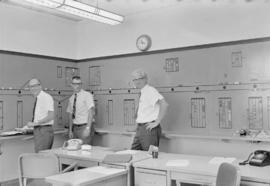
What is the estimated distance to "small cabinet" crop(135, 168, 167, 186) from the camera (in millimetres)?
3078

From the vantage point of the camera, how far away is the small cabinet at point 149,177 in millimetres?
3078

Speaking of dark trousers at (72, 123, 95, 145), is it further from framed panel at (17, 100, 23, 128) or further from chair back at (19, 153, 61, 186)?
chair back at (19, 153, 61, 186)

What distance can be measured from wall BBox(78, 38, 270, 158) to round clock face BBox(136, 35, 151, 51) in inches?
5.5

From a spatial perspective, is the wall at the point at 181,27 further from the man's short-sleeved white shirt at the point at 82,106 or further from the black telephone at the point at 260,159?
A: the black telephone at the point at 260,159

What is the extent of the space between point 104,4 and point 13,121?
2321mm

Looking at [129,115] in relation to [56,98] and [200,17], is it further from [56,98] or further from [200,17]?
[200,17]

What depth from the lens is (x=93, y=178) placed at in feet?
9.34

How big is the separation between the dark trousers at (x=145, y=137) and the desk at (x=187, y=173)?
116 centimetres

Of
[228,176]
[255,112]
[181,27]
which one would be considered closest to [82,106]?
[181,27]

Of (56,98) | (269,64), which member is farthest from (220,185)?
(56,98)

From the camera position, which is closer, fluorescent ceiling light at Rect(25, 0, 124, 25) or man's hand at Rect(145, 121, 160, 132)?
fluorescent ceiling light at Rect(25, 0, 124, 25)

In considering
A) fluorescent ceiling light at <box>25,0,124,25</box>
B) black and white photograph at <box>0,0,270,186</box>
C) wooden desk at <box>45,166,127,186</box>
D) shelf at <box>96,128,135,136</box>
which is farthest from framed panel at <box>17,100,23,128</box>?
wooden desk at <box>45,166,127,186</box>

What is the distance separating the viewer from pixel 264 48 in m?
4.38

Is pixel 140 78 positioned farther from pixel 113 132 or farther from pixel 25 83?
pixel 25 83
